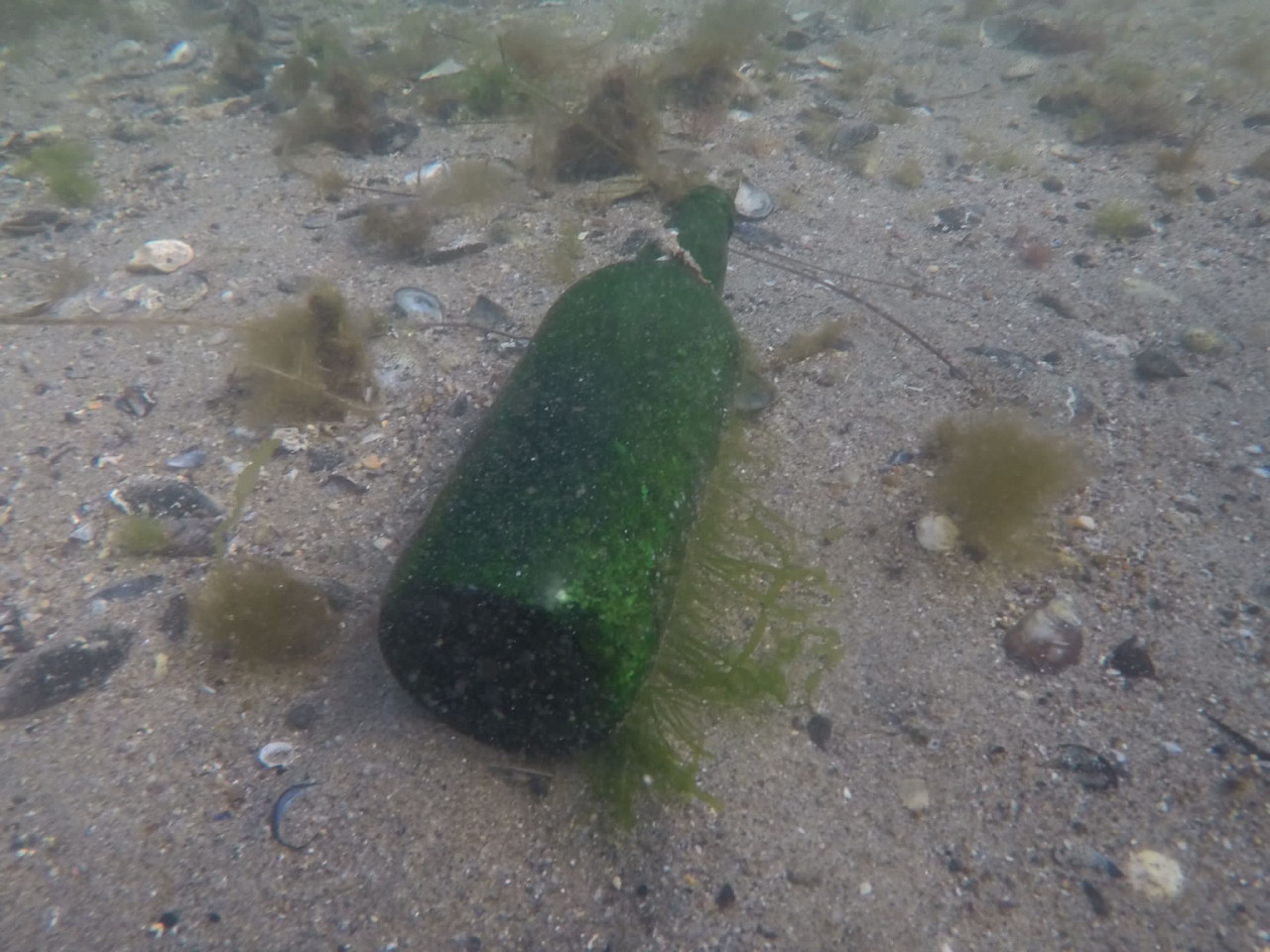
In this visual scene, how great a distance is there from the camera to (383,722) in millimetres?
2727

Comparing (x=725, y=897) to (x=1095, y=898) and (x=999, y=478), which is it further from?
(x=999, y=478)

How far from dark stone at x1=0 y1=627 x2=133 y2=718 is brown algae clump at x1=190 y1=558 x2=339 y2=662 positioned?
36 centimetres

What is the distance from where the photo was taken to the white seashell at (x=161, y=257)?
5.11 meters

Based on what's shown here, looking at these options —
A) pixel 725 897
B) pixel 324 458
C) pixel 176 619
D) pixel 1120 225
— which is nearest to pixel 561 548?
pixel 725 897

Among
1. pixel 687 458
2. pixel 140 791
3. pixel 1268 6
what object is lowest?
pixel 140 791

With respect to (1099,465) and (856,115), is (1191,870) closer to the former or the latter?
(1099,465)

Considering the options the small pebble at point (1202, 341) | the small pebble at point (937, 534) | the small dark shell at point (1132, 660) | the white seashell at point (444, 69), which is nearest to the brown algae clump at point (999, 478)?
the small pebble at point (937, 534)

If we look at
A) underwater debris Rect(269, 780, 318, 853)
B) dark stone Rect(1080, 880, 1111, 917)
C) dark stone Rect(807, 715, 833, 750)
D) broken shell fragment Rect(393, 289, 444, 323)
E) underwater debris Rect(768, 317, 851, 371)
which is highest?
underwater debris Rect(768, 317, 851, 371)

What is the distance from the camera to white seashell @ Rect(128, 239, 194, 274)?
5.11 meters

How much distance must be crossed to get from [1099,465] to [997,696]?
1.75 m

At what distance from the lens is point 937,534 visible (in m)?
3.40

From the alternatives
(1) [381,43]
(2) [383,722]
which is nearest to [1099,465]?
(2) [383,722]

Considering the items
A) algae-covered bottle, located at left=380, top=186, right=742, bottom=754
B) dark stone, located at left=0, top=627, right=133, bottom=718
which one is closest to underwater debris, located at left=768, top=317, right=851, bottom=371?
algae-covered bottle, located at left=380, top=186, right=742, bottom=754

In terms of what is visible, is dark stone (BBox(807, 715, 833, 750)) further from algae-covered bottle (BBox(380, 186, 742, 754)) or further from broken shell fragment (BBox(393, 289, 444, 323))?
broken shell fragment (BBox(393, 289, 444, 323))
